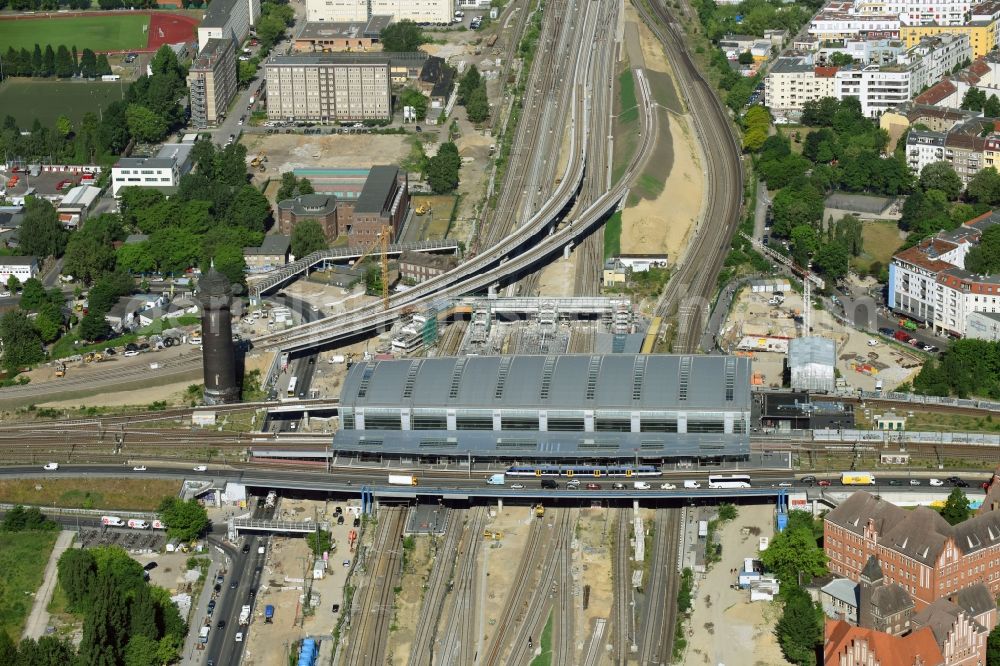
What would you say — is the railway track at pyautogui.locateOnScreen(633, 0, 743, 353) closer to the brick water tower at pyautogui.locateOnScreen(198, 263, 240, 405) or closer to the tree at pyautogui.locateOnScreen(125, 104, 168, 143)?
the brick water tower at pyautogui.locateOnScreen(198, 263, 240, 405)

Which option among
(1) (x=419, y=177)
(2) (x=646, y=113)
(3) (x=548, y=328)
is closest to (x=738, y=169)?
(2) (x=646, y=113)

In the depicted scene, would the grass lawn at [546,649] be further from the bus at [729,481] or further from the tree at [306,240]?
the tree at [306,240]

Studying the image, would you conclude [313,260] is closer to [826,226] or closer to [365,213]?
[365,213]

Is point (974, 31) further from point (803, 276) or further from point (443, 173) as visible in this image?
point (443, 173)

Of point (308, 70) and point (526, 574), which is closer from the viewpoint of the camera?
point (526, 574)

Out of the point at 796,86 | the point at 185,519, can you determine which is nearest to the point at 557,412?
the point at 185,519

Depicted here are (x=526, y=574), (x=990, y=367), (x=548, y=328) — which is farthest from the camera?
(x=548, y=328)

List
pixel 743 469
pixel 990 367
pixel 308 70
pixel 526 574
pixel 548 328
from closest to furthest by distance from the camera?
1. pixel 526 574
2. pixel 743 469
3. pixel 990 367
4. pixel 548 328
5. pixel 308 70
